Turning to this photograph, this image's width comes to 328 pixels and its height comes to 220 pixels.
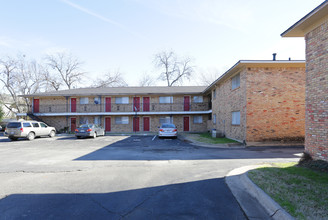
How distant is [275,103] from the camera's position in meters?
12.0

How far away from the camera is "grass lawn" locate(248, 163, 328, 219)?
3072mm

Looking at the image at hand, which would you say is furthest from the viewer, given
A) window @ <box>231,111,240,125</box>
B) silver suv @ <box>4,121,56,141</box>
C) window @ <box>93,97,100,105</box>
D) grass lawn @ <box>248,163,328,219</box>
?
window @ <box>93,97,100,105</box>

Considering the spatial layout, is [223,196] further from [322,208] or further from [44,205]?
[44,205]

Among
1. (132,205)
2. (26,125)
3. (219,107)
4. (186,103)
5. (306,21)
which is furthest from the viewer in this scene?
(186,103)

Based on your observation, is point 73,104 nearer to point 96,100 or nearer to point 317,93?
point 96,100

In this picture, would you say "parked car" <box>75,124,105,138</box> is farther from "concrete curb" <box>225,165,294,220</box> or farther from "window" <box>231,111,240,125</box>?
"concrete curb" <box>225,165,294,220</box>

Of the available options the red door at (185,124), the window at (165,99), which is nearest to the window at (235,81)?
the red door at (185,124)

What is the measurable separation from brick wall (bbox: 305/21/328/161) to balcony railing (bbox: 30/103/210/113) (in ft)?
56.4

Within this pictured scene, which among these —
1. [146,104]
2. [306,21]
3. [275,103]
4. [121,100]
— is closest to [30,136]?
[121,100]

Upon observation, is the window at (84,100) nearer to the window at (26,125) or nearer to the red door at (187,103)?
the window at (26,125)

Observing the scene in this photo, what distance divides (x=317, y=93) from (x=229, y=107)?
880cm

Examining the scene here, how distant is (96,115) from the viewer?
2439 cm

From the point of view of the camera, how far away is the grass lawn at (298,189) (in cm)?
307

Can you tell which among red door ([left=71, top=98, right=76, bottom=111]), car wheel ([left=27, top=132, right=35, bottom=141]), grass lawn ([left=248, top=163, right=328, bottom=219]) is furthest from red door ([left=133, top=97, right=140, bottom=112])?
grass lawn ([left=248, top=163, right=328, bottom=219])
